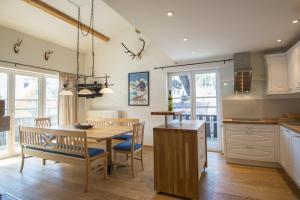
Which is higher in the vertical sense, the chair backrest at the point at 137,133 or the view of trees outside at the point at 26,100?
the view of trees outside at the point at 26,100

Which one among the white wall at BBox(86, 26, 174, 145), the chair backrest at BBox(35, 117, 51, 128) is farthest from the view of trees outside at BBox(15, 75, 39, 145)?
the white wall at BBox(86, 26, 174, 145)

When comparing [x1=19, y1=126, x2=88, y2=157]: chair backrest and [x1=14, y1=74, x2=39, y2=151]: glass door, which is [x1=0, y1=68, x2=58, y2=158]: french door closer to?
[x1=14, y1=74, x2=39, y2=151]: glass door

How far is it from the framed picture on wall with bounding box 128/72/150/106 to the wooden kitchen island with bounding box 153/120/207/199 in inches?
106

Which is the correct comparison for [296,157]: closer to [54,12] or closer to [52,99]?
[54,12]

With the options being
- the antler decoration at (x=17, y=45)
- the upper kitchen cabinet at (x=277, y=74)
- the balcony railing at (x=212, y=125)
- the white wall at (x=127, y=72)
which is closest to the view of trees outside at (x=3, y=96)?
the antler decoration at (x=17, y=45)

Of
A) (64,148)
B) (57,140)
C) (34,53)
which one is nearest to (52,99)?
(34,53)

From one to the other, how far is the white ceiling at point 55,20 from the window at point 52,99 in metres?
1.12

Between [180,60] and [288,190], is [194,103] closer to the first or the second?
[180,60]

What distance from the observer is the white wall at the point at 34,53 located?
3942 millimetres

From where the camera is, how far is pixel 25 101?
4496 mm

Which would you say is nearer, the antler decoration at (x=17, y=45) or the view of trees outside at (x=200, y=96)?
the antler decoration at (x=17, y=45)

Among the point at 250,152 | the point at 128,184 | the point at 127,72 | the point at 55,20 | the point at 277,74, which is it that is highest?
the point at 55,20

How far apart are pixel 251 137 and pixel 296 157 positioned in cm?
97

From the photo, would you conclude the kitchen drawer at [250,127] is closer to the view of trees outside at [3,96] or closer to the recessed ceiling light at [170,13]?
the recessed ceiling light at [170,13]
